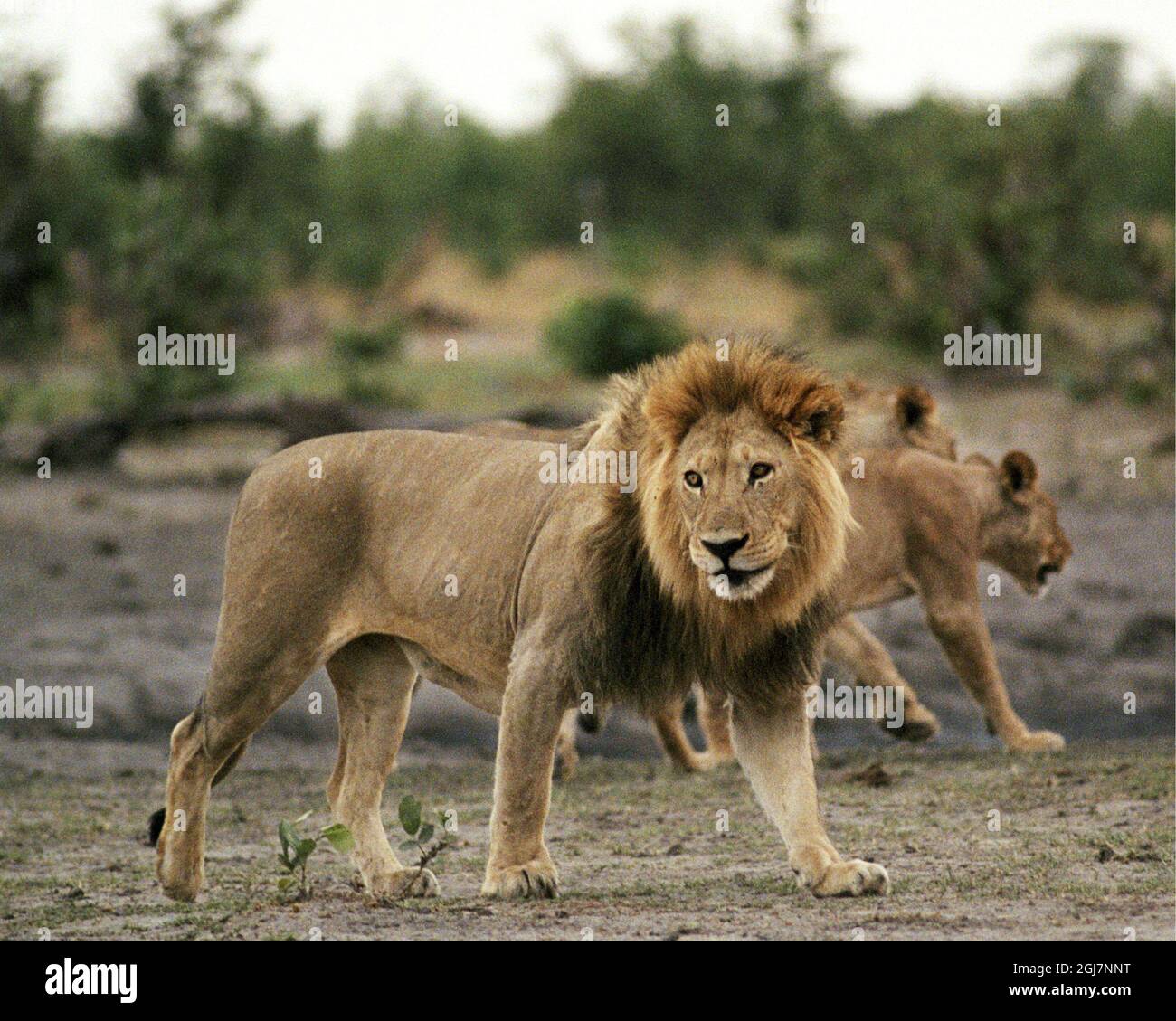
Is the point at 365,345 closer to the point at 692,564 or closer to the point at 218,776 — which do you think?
the point at 218,776

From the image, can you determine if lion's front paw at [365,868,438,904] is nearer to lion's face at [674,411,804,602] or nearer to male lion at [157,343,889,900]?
male lion at [157,343,889,900]

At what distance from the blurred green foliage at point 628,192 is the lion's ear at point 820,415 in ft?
17.3

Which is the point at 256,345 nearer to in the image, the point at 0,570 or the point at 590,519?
the point at 0,570

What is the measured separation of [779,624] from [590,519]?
538 millimetres

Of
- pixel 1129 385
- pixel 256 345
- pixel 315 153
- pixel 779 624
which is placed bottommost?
pixel 779 624

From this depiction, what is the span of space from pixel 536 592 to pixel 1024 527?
3.77m

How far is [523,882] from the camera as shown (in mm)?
5195

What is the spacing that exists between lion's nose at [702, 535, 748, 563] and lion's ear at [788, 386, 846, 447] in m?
0.38

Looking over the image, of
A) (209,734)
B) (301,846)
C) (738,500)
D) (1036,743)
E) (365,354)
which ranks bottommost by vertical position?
(301,846)

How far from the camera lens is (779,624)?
16.9 ft

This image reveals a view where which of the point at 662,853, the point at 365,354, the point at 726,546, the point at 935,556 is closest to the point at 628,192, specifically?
the point at 365,354

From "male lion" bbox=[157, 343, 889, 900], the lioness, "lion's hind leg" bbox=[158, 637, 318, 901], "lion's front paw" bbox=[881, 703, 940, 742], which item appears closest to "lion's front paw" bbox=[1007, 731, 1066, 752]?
the lioness
